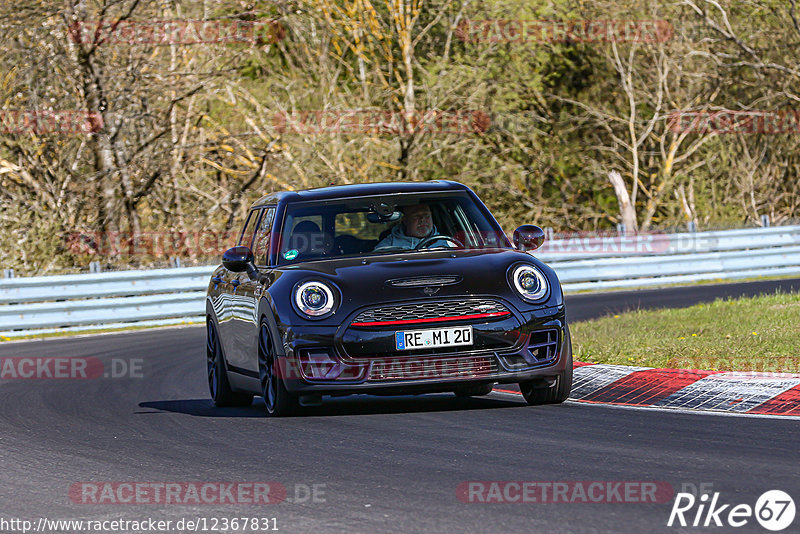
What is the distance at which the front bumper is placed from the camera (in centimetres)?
839

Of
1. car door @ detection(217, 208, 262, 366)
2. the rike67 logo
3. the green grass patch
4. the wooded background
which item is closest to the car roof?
car door @ detection(217, 208, 262, 366)

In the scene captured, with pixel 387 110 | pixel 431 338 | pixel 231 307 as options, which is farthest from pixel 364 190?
pixel 387 110

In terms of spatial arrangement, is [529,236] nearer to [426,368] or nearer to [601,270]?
[426,368]

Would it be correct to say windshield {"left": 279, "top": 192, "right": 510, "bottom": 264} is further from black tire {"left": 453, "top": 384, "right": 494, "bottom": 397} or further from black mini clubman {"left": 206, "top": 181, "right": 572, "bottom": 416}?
black tire {"left": 453, "top": 384, "right": 494, "bottom": 397}

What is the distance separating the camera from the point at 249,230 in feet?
36.8

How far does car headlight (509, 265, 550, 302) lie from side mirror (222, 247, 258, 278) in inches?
79.7

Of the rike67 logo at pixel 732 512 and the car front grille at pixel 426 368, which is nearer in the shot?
the rike67 logo at pixel 732 512

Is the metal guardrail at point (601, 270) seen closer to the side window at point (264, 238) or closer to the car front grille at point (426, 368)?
the side window at point (264, 238)

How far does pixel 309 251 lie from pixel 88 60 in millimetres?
15983

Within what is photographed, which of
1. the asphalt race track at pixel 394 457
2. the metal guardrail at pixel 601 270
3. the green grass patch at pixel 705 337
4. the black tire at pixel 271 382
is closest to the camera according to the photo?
the asphalt race track at pixel 394 457

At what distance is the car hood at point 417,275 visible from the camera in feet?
27.7

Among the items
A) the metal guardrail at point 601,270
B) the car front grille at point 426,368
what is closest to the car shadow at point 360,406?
the car front grille at point 426,368

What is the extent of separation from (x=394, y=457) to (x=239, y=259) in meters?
2.98

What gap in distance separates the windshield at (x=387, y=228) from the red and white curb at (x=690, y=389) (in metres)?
1.27
